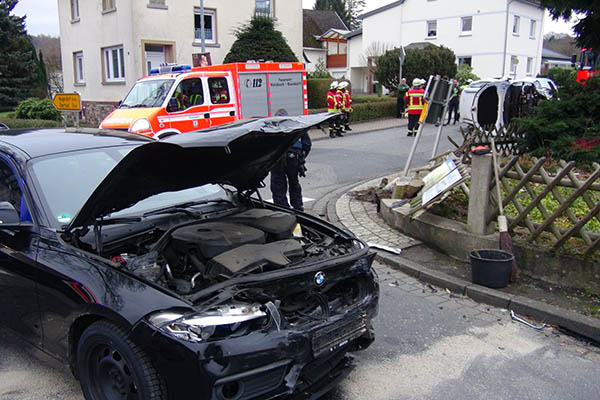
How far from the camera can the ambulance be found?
39.5 ft

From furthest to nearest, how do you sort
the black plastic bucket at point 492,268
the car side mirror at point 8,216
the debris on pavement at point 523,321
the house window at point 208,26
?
the house window at point 208,26 → the black plastic bucket at point 492,268 → the debris on pavement at point 523,321 → the car side mirror at point 8,216

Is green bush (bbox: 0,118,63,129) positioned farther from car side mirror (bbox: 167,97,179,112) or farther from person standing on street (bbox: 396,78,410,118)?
person standing on street (bbox: 396,78,410,118)

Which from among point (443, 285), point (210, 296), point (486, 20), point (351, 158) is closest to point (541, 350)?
point (443, 285)

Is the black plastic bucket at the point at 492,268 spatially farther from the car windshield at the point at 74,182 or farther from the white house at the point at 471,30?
the white house at the point at 471,30

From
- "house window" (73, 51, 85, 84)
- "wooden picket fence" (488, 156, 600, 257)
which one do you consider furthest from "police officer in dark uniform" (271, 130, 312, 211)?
"house window" (73, 51, 85, 84)

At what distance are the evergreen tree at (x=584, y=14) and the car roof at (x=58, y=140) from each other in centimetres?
607

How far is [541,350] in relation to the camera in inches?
162

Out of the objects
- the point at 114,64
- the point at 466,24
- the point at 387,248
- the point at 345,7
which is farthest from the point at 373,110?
the point at 345,7

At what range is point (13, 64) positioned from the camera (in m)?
31.5

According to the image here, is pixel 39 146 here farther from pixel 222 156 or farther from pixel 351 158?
pixel 351 158

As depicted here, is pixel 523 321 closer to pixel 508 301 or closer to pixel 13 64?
pixel 508 301

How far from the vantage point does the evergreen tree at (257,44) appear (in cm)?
2100

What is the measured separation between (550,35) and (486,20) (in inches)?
1641

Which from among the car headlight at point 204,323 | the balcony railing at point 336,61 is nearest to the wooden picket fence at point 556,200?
the car headlight at point 204,323
